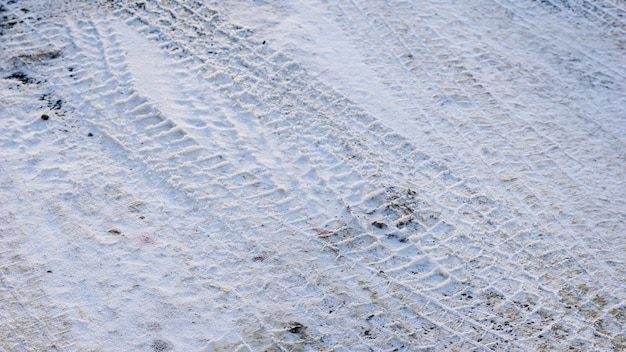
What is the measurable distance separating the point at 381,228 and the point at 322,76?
129cm

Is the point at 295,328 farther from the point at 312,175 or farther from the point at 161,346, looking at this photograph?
the point at 312,175

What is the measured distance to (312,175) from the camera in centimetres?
367

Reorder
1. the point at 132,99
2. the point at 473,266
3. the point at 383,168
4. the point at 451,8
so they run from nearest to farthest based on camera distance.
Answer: the point at 473,266 → the point at 383,168 → the point at 132,99 → the point at 451,8

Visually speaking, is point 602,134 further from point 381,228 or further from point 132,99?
point 132,99

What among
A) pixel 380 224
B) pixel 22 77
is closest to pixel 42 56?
pixel 22 77

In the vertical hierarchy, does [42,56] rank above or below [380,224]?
above

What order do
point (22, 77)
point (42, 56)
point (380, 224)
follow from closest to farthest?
point (380, 224), point (22, 77), point (42, 56)

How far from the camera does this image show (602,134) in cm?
400

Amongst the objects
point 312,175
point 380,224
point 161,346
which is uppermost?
point 312,175

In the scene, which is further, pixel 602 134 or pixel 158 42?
pixel 158 42

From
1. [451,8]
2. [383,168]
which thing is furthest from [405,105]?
[451,8]

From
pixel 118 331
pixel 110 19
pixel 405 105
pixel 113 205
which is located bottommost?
pixel 118 331

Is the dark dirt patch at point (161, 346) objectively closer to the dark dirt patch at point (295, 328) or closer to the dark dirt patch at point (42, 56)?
the dark dirt patch at point (295, 328)

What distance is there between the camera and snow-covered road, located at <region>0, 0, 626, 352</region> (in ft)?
9.96
